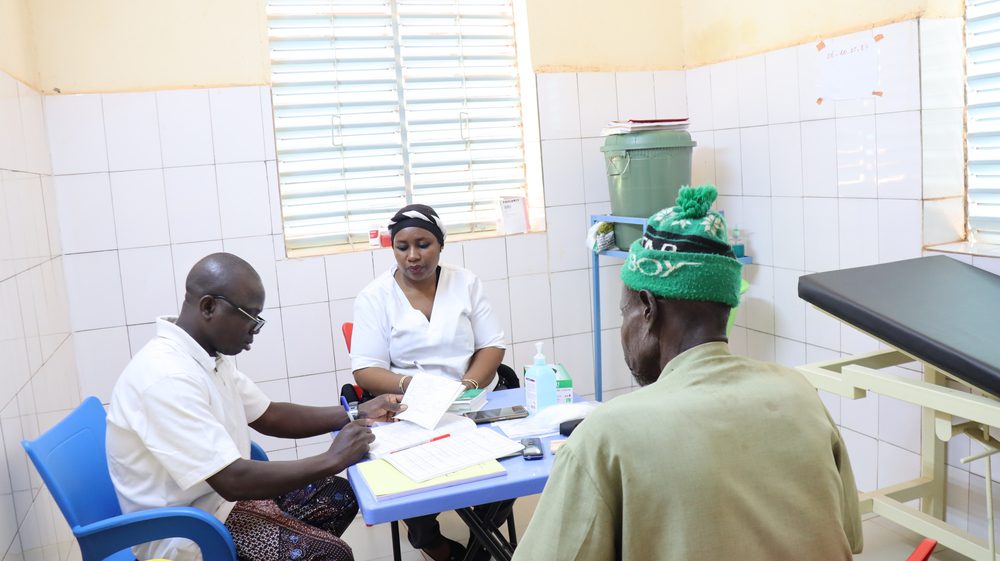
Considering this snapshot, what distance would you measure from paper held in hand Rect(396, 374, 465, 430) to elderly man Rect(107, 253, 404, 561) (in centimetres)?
22

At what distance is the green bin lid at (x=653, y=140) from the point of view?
368cm

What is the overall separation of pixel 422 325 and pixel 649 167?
1.37m

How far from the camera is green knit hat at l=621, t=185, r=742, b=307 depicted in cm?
126

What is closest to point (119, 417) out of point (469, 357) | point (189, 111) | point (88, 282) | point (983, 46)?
point (469, 357)

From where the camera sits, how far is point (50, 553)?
245 centimetres

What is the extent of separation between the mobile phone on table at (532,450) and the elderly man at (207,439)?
43cm

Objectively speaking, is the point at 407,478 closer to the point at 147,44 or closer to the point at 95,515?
the point at 95,515

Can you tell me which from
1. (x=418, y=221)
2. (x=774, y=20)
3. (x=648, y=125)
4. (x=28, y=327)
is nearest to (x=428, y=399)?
(x=418, y=221)

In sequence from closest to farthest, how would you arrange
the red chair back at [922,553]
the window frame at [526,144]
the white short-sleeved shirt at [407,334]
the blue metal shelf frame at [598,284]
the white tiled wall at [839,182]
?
the red chair back at [922,553] < the white tiled wall at [839,182] < the white short-sleeved shirt at [407,334] < the blue metal shelf frame at [598,284] < the window frame at [526,144]

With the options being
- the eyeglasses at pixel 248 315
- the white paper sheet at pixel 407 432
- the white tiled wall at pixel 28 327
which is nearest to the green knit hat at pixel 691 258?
the white paper sheet at pixel 407 432

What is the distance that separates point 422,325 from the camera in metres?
3.10

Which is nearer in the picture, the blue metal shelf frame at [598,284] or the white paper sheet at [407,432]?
the white paper sheet at [407,432]

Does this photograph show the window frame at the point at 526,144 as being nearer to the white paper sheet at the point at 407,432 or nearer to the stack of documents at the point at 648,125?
the stack of documents at the point at 648,125

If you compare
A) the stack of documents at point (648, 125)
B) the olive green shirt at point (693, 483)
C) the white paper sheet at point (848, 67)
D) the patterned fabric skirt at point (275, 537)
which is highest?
the white paper sheet at point (848, 67)
